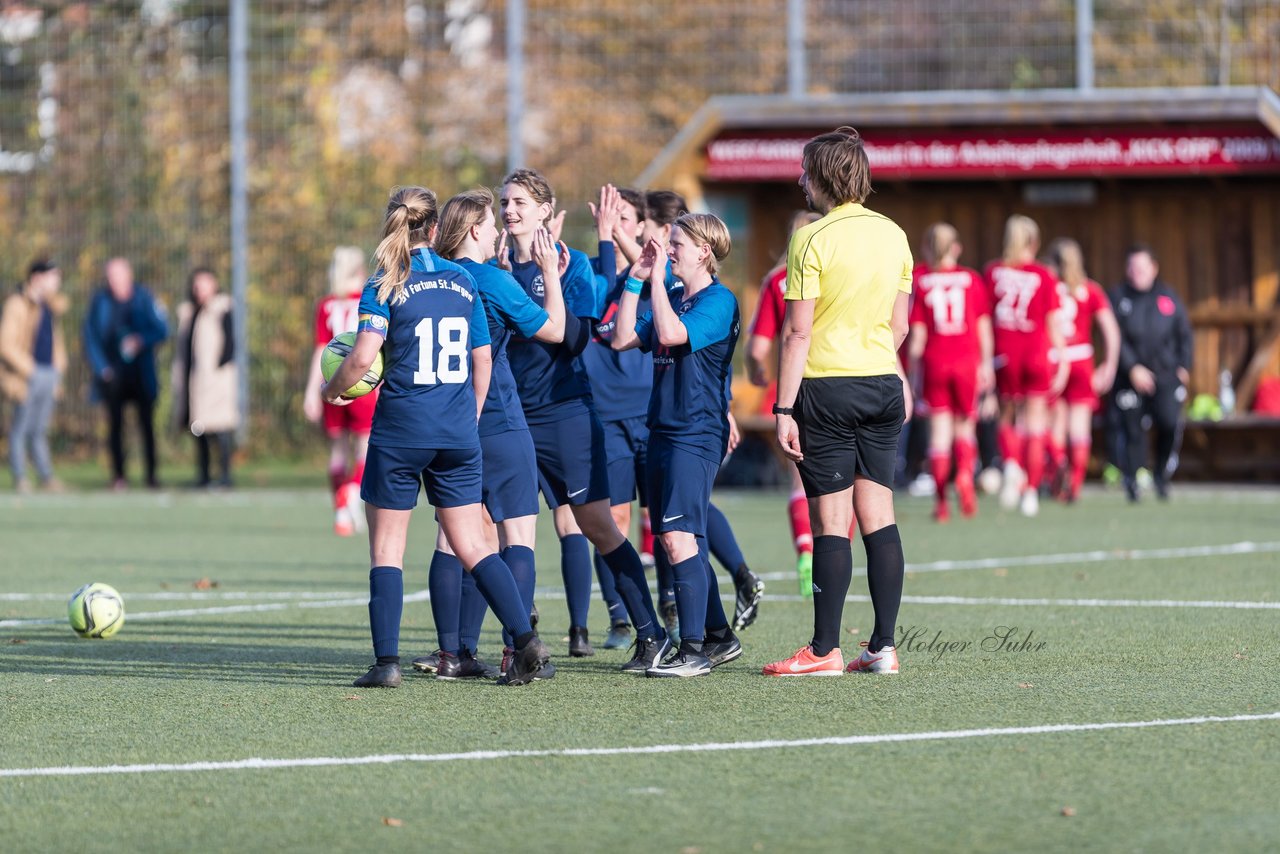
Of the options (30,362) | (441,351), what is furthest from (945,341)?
(30,362)

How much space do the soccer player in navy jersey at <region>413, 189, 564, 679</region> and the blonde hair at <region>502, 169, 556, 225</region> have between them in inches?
5.0

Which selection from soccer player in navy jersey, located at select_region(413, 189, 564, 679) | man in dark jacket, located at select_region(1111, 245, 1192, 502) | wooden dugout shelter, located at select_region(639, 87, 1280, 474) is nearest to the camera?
soccer player in navy jersey, located at select_region(413, 189, 564, 679)

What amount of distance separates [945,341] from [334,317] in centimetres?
460

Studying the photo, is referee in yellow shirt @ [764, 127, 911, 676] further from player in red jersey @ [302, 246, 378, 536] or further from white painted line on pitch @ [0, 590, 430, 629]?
player in red jersey @ [302, 246, 378, 536]

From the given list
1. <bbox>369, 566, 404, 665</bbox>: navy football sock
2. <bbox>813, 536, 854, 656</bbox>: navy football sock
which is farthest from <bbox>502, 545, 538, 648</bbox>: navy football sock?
<bbox>813, 536, 854, 656</bbox>: navy football sock

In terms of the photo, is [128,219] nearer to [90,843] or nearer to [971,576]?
[971,576]

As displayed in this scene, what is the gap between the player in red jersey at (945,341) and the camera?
1477 centimetres

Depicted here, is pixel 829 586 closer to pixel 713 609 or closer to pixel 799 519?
pixel 713 609

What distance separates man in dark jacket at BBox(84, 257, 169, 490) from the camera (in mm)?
19984

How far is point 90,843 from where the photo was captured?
16.0 ft

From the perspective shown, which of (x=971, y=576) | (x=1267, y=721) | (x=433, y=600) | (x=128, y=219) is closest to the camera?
(x=1267, y=721)

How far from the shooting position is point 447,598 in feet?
25.0

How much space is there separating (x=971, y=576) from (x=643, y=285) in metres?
4.05

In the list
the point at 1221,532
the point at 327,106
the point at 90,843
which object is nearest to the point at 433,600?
the point at 90,843
